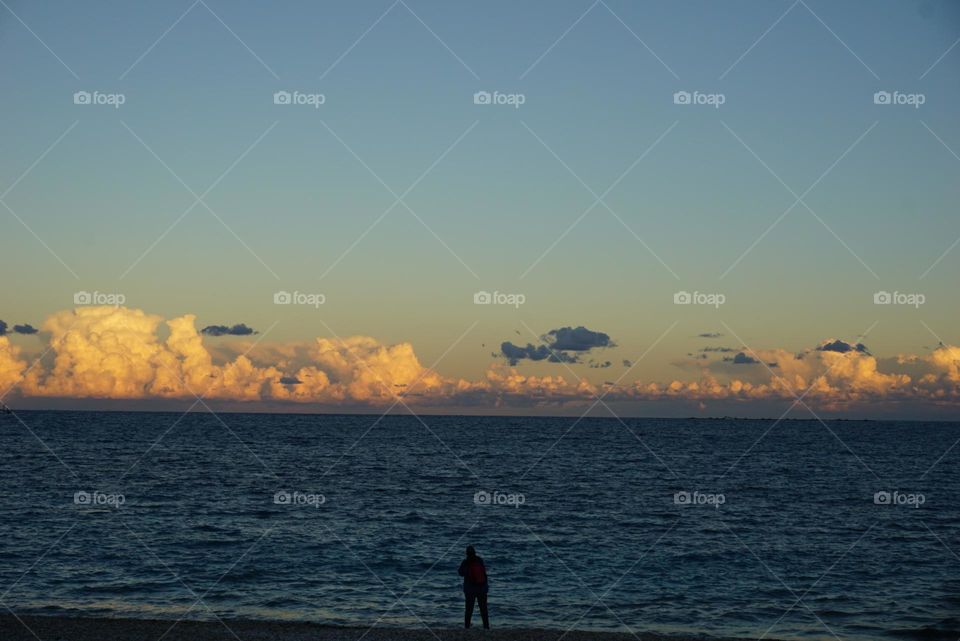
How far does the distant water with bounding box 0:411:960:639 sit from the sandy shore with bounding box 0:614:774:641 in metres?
3.62

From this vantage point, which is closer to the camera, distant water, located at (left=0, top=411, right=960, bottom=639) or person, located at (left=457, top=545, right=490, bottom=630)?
person, located at (left=457, top=545, right=490, bottom=630)

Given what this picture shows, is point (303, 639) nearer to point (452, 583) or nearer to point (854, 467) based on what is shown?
point (452, 583)

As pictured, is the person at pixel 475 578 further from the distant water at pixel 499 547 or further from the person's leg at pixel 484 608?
the distant water at pixel 499 547

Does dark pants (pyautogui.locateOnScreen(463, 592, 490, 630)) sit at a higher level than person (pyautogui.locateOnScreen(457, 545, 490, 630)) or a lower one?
lower

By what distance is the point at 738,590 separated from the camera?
37.5 m

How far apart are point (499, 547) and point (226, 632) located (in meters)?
22.5

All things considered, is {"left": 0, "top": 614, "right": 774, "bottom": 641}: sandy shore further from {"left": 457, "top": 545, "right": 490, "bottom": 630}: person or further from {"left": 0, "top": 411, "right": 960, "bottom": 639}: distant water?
{"left": 0, "top": 411, "right": 960, "bottom": 639}: distant water

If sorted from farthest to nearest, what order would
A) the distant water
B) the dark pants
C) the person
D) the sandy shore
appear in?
the distant water
the dark pants
the person
the sandy shore

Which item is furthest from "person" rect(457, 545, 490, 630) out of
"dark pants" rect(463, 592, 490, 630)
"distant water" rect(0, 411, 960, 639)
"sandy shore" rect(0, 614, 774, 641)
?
"distant water" rect(0, 411, 960, 639)

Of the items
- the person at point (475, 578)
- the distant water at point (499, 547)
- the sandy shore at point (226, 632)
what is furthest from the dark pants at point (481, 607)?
the distant water at point (499, 547)

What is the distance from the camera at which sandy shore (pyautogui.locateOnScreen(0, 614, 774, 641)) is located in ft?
82.3

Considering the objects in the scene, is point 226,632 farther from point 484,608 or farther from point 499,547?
point 499,547

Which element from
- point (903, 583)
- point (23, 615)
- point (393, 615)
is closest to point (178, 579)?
point (23, 615)

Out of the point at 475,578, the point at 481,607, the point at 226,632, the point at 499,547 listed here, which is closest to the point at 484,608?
the point at 481,607
